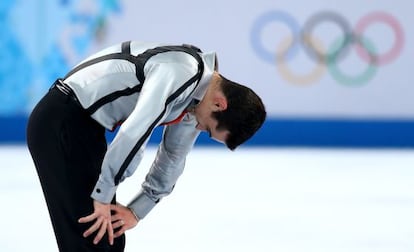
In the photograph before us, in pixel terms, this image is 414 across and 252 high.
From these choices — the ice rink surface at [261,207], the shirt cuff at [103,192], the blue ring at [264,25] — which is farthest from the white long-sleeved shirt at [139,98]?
the blue ring at [264,25]

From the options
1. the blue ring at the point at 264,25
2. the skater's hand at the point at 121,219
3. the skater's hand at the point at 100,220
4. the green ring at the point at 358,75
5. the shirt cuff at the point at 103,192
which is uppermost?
the shirt cuff at the point at 103,192

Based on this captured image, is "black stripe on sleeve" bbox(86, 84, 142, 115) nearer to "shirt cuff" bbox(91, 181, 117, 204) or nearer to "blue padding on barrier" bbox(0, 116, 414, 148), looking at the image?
"shirt cuff" bbox(91, 181, 117, 204)

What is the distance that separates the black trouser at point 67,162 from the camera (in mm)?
2656

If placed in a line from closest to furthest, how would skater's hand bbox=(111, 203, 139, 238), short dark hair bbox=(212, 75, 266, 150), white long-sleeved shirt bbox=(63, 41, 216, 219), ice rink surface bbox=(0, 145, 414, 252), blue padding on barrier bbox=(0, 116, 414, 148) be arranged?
white long-sleeved shirt bbox=(63, 41, 216, 219) < short dark hair bbox=(212, 75, 266, 150) < skater's hand bbox=(111, 203, 139, 238) < ice rink surface bbox=(0, 145, 414, 252) < blue padding on barrier bbox=(0, 116, 414, 148)

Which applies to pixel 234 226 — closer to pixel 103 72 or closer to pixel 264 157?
pixel 103 72

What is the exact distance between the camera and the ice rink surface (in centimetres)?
403

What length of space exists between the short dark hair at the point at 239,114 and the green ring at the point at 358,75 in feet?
20.5

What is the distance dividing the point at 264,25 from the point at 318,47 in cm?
59

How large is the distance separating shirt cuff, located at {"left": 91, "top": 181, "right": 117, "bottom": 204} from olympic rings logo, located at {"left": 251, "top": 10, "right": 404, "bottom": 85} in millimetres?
6382

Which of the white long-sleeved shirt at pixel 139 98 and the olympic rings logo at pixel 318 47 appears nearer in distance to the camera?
the white long-sleeved shirt at pixel 139 98

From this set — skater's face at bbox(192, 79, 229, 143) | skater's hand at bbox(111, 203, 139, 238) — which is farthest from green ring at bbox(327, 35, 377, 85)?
skater's face at bbox(192, 79, 229, 143)

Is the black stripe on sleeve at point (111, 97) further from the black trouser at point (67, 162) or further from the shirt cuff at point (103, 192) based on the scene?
the shirt cuff at point (103, 192)

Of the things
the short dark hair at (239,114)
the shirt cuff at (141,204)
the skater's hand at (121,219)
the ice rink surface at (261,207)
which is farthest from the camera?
the ice rink surface at (261,207)

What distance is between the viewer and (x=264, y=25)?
8.78 metres
